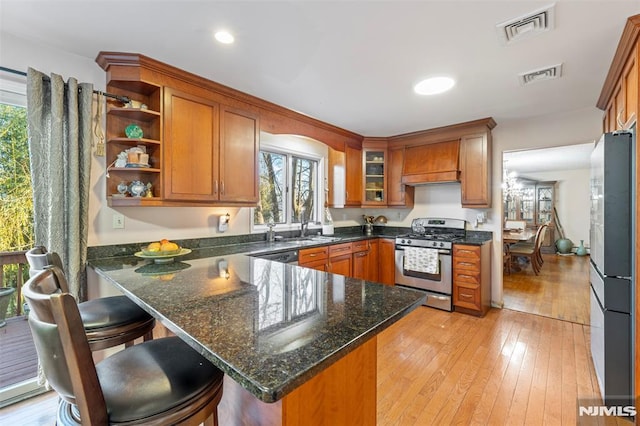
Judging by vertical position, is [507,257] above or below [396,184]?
below

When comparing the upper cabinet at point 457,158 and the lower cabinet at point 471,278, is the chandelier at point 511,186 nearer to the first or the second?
the upper cabinet at point 457,158

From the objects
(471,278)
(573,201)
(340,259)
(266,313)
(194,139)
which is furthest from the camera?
(573,201)

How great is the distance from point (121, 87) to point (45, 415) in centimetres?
228

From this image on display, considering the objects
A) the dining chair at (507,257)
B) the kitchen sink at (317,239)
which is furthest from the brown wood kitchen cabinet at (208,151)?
the dining chair at (507,257)

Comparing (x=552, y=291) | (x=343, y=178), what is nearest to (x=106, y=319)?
(x=343, y=178)

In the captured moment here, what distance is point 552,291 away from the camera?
4.38 meters

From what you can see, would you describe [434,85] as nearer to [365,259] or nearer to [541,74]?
[541,74]

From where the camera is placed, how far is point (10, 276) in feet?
6.73

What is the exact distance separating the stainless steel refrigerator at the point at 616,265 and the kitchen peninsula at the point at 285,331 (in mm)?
1518

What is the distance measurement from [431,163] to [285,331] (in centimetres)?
369

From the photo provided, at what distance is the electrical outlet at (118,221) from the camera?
2256 mm

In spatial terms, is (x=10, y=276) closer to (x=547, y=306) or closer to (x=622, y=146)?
(x=622, y=146)

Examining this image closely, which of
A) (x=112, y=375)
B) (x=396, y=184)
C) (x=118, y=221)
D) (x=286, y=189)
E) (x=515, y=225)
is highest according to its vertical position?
(x=396, y=184)

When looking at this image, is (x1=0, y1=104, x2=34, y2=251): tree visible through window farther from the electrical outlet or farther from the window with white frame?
the window with white frame
